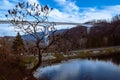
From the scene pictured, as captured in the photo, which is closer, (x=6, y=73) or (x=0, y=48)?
(x=6, y=73)

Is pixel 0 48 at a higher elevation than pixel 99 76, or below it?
higher

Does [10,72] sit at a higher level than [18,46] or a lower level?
lower

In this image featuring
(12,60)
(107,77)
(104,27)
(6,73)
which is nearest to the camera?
(6,73)

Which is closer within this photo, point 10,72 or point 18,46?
point 10,72

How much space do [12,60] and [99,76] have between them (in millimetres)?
7838

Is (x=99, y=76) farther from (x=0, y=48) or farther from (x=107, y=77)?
(x=0, y=48)

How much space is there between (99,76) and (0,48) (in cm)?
845

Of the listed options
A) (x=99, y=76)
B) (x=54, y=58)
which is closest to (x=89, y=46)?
(x=54, y=58)

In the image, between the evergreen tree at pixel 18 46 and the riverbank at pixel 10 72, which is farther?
the riverbank at pixel 10 72

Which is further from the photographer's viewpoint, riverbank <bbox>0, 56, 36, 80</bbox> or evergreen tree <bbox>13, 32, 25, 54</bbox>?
riverbank <bbox>0, 56, 36, 80</bbox>

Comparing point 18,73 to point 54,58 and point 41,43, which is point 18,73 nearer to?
point 41,43

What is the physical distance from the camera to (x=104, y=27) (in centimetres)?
8425

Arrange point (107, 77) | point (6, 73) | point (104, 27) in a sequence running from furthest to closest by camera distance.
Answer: point (104, 27)
point (107, 77)
point (6, 73)

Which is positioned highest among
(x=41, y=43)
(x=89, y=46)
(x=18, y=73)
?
(x=41, y=43)
